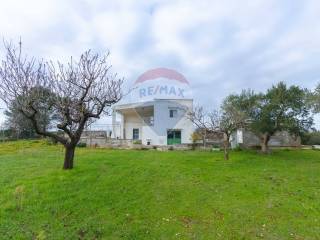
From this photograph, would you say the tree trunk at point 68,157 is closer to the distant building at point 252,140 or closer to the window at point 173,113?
the distant building at point 252,140

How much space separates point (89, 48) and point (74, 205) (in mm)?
6446

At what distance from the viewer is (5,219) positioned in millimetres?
6711

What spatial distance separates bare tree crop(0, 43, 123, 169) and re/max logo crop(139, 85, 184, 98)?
17.8m

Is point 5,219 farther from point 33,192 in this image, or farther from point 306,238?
point 306,238

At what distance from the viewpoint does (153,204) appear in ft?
26.0

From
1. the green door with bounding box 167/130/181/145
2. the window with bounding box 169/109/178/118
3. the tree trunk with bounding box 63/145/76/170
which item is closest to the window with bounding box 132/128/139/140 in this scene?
the green door with bounding box 167/130/181/145

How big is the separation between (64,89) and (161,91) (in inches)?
765

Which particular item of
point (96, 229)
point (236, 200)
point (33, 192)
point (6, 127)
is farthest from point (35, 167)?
point (6, 127)

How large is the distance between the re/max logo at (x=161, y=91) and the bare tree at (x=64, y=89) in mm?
17769

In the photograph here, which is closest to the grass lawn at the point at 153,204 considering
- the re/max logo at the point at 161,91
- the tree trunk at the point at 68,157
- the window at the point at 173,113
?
the tree trunk at the point at 68,157

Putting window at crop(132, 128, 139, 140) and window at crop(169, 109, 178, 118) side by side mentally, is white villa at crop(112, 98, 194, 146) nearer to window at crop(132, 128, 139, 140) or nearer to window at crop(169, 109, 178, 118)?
window at crop(169, 109, 178, 118)

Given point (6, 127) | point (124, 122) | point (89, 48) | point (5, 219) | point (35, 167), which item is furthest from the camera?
point (6, 127)

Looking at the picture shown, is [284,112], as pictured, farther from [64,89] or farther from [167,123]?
[64,89]

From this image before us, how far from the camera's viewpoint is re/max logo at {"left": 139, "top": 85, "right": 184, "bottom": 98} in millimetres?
29562
